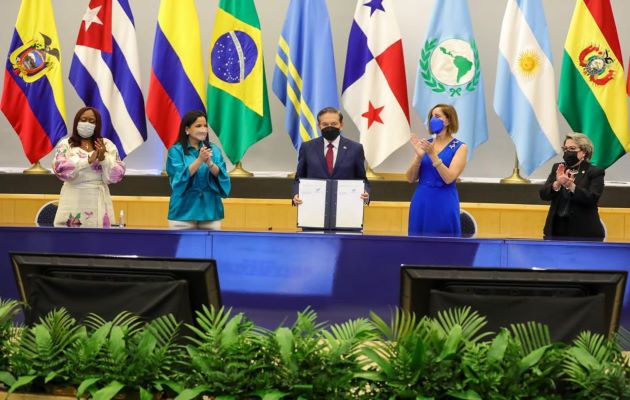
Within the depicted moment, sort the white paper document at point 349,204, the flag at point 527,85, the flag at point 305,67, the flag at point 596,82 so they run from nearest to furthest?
1. the white paper document at point 349,204
2. the flag at point 596,82
3. the flag at point 527,85
4. the flag at point 305,67

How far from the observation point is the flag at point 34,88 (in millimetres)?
7172

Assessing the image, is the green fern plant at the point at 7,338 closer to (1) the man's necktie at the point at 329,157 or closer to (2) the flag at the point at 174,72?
(1) the man's necktie at the point at 329,157

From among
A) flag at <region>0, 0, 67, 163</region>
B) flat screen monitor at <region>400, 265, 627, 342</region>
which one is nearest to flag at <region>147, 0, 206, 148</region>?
flag at <region>0, 0, 67, 163</region>

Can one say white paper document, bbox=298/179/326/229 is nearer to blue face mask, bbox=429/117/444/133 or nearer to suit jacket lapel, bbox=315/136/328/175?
suit jacket lapel, bbox=315/136/328/175

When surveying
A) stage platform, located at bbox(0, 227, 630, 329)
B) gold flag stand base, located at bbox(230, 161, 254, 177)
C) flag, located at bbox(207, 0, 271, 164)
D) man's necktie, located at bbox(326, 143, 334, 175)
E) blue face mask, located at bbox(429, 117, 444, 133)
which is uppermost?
flag, located at bbox(207, 0, 271, 164)

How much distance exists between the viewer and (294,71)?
22.8 feet

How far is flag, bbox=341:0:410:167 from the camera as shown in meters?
6.87

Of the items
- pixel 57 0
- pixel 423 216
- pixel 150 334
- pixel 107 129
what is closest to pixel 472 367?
pixel 150 334

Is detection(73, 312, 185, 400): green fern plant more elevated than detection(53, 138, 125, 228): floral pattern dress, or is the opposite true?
detection(53, 138, 125, 228): floral pattern dress

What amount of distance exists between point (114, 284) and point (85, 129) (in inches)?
105

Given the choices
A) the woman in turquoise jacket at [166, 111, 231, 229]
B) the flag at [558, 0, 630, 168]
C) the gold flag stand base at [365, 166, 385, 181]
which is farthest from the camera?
the gold flag stand base at [365, 166, 385, 181]

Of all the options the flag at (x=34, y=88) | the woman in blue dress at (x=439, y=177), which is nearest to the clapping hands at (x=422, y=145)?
the woman in blue dress at (x=439, y=177)

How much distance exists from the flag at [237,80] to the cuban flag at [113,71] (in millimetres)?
643

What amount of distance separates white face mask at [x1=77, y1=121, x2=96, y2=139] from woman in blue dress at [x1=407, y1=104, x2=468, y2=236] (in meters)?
1.67
